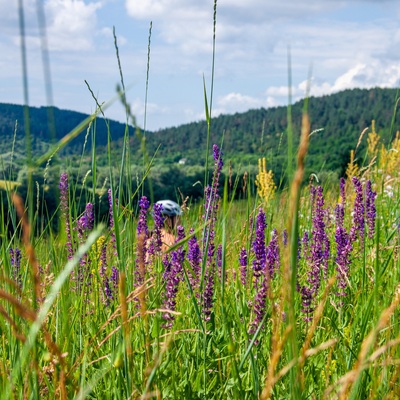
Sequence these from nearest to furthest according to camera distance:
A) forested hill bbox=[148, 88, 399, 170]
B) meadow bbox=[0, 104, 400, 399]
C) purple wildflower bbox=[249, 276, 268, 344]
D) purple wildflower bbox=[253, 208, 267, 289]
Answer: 1. meadow bbox=[0, 104, 400, 399]
2. purple wildflower bbox=[249, 276, 268, 344]
3. purple wildflower bbox=[253, 208, 267, 289]
4. forested hill bbox=[148, 88, 399, 170]

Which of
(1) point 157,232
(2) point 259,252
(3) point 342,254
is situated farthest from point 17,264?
(3) point 342,254

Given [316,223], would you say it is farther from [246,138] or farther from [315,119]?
[315,119]

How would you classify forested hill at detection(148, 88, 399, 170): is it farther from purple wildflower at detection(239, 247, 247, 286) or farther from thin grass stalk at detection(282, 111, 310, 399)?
thin grass stalk at detection(282, 111, 310, 399)

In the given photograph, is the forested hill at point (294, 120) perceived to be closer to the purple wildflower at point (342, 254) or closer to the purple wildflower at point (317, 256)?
the purple wildflower at point (317, 256)

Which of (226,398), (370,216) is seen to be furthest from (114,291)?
(370,216)

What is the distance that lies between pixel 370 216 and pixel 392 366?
1915 mm

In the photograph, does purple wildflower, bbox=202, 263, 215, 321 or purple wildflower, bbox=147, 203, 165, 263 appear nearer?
purple wildflower, bbox=202, 263, 215, 321

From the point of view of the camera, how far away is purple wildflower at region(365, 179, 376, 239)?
407 centimetres

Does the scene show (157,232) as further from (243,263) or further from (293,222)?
(293,222)

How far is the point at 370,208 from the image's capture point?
4145 millimetres

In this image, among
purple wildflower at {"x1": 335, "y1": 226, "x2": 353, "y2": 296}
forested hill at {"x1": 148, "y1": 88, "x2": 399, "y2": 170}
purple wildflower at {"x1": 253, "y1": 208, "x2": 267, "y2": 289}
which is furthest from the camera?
forested hill at {"x1": 148, "y1": 88, "x2": 399, "y2": 170}

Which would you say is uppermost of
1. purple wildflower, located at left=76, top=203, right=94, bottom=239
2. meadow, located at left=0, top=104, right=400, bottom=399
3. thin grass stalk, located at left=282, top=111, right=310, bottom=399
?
thin grass stalk, located at left=282, top=111, right=310, bottom=399

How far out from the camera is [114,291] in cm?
319

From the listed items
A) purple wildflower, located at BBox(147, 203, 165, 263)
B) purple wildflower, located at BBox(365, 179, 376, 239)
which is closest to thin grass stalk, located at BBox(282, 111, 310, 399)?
purple wildflower, located at BBox(147, 203, 165, 263)
